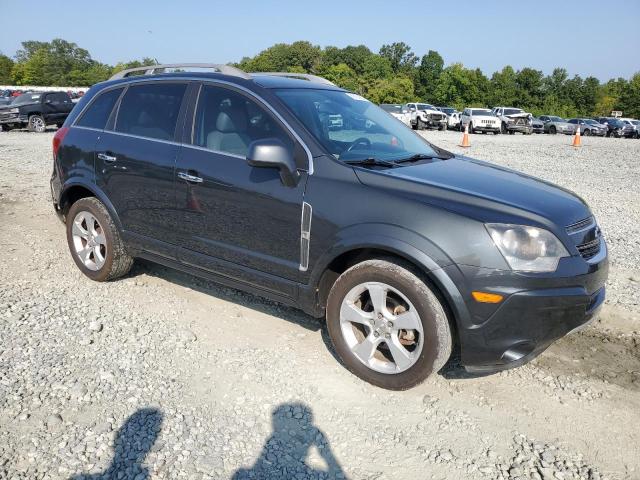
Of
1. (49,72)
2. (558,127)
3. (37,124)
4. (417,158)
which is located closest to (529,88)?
(558,127)

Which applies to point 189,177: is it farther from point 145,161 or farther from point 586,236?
point 586,236

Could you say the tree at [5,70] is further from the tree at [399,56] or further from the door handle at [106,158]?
the door handle at [106,158]

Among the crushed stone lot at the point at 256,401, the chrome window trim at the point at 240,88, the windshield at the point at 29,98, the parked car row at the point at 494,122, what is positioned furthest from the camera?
the parked car row at the point at 494,122

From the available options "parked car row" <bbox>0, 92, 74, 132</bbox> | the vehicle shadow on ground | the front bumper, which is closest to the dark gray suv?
the front bumper

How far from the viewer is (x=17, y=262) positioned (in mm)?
5312

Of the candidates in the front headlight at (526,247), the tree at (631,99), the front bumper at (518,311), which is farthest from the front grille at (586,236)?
the tree at (631,99)

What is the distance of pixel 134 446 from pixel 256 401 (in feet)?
2.36

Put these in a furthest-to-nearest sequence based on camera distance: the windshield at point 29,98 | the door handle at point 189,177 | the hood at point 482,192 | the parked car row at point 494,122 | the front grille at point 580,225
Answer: the parked car row at point 494,122, the windshield at point 29,98, the door handle at point 189,177, the front grille at point 580,225, the hood at point 482,192

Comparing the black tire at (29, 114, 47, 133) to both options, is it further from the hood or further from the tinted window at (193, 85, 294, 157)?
the hood

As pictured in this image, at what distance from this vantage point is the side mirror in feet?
10.5

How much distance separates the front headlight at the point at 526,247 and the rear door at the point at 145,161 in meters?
2.42

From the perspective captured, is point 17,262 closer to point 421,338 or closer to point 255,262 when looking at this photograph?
point 255,262

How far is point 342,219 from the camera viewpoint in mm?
3131

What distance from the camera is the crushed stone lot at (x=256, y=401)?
8.38 ft
